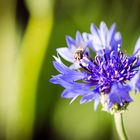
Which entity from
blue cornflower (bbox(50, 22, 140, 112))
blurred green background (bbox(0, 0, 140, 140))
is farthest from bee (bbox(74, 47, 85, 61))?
blurred green background (bbox(0, 0, 140, 140))

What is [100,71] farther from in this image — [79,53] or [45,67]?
Answer: [45,67]

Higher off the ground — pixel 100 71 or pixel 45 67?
pixel 45 67

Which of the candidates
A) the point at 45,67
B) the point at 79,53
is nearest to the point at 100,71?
the point at 79,53

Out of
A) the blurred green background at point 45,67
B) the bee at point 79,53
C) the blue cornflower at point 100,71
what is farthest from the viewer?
the blurred green background at point 45,67

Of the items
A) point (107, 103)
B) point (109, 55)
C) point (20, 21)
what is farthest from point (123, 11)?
point (107, 103)

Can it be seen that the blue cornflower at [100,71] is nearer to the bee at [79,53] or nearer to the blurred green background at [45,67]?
the bee at [79,53]

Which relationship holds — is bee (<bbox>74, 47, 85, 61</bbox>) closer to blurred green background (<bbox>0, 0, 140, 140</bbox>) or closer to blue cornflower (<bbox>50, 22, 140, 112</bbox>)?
blue cornflower (<bbox>50, 22, 140, 112</bbox>)

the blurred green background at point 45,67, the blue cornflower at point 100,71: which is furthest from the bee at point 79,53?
the blurred green background at point 45,67
